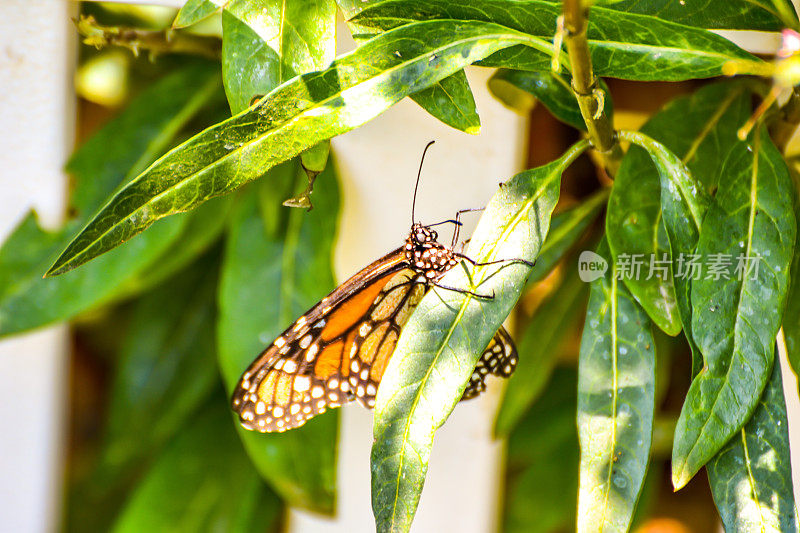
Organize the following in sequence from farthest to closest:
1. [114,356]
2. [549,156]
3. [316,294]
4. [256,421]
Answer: [114,356], [549,156], [316,294], [256,421]

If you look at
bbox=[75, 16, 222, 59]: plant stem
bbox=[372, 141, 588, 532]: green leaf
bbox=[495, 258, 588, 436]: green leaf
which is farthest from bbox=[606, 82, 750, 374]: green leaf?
bbox=[75, 16, 222, 59]: plant stem

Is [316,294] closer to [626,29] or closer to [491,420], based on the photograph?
[491,420]

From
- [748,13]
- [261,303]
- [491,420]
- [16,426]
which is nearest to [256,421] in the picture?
[261,303]

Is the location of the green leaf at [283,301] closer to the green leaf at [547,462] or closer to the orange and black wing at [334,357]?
the orange and black wing at [334,357]

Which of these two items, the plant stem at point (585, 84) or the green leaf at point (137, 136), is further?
the green leaf at point (137, 136)

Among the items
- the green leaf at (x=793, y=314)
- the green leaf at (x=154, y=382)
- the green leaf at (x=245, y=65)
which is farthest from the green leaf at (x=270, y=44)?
the green leaf at (x=154, y=382)

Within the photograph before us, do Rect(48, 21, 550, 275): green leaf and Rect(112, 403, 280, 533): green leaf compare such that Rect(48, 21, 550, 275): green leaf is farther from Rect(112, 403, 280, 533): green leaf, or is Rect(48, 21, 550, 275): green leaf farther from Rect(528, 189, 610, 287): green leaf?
Rect(112, 403, 280, 533): green leaf
